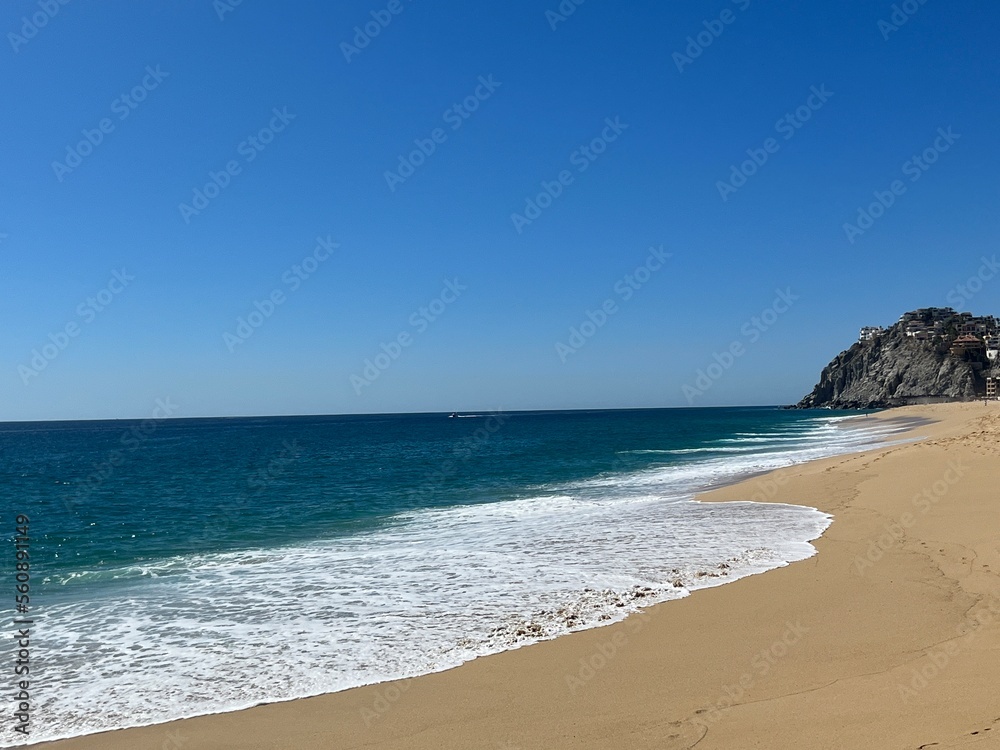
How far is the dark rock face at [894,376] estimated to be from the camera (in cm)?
13000

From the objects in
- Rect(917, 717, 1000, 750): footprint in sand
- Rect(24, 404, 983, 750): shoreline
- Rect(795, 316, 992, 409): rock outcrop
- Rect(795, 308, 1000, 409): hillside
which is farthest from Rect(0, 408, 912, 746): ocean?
Rect(795, 308, 1000, 409): hillside

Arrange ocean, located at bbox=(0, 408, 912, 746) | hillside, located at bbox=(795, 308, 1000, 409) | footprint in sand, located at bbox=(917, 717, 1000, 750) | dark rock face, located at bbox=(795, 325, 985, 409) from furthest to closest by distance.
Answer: hillside, located at bbox=(795, 308, 1000, 409), dark rock face, located at bbox=(795, 325, 985, 409), ocean, located at bbox=(0, 408, 912, 746), footprint in sand, located at bbox=(917, 717, 1000, 750)

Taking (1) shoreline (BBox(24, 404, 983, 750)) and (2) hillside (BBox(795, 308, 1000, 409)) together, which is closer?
(1) shoreline (BBox(24, 404, 983, 750))

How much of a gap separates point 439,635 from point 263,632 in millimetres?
2537

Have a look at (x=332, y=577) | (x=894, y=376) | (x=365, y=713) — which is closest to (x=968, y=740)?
(x=365, y=713)

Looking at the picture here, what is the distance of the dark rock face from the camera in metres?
130

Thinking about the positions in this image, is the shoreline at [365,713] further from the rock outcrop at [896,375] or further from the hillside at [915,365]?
the hillside at [915,365]

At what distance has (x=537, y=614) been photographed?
30.1 ft

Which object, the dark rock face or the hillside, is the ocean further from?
the hillside

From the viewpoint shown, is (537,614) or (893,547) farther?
(893,547)

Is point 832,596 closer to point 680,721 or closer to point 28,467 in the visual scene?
point 680,721

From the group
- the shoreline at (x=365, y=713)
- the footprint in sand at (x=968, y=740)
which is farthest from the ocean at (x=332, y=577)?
the footprint in sand at (x=968, y=740)

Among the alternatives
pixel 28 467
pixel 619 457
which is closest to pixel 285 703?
pixel 619 457

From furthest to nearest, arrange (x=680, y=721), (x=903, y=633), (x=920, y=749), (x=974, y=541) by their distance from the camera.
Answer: (x=974, y=541), (x=903, y=633), (x=680, y=721), (x=920, y=749)
